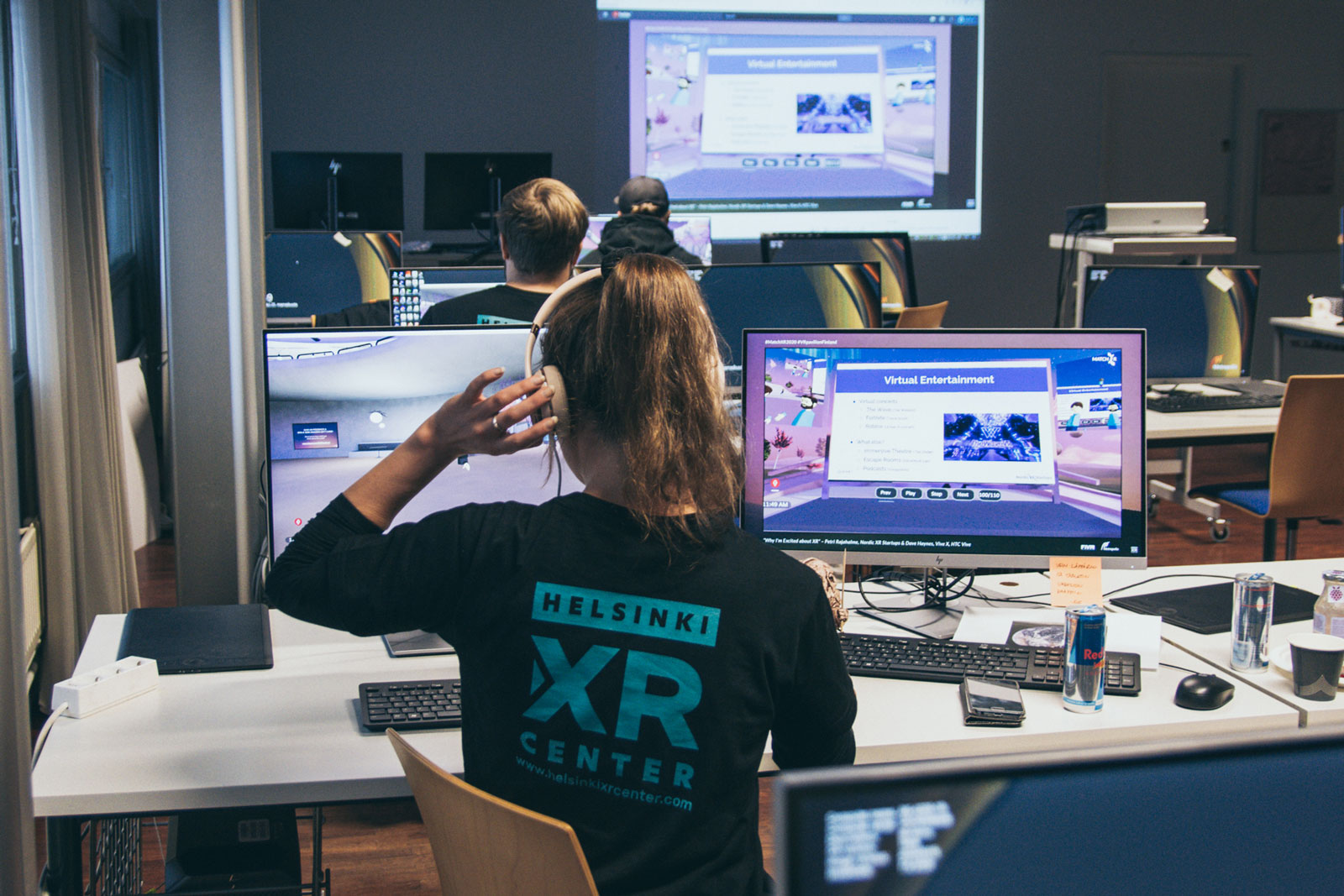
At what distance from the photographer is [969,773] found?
18.4 inches

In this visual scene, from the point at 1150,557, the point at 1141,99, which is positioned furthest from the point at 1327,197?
the point at 1150,557

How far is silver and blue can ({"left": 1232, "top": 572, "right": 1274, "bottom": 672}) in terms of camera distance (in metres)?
1.71

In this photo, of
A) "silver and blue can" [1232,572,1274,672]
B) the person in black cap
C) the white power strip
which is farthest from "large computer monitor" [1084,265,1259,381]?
the white power strip

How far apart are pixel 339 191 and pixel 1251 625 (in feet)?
16.3

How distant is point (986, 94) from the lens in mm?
7578

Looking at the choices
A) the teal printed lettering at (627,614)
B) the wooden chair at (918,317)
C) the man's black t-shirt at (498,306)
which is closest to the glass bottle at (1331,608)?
the teal printed lettering at (627,614)

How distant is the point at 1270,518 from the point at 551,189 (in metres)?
2.37

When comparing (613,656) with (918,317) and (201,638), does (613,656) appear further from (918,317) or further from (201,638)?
(918,317)

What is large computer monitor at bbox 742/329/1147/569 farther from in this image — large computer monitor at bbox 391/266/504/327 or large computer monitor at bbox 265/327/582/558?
large computer monitor at bbox 391/266/504/327

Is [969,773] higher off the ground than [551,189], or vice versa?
[551,189]

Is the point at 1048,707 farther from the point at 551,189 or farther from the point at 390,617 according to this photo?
the point at 551,189

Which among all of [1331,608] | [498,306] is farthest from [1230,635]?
[498,306]

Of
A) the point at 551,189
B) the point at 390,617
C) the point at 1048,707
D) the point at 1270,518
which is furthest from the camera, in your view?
the point at 1270,518

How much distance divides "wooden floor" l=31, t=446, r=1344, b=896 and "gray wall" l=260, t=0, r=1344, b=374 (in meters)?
1.97
